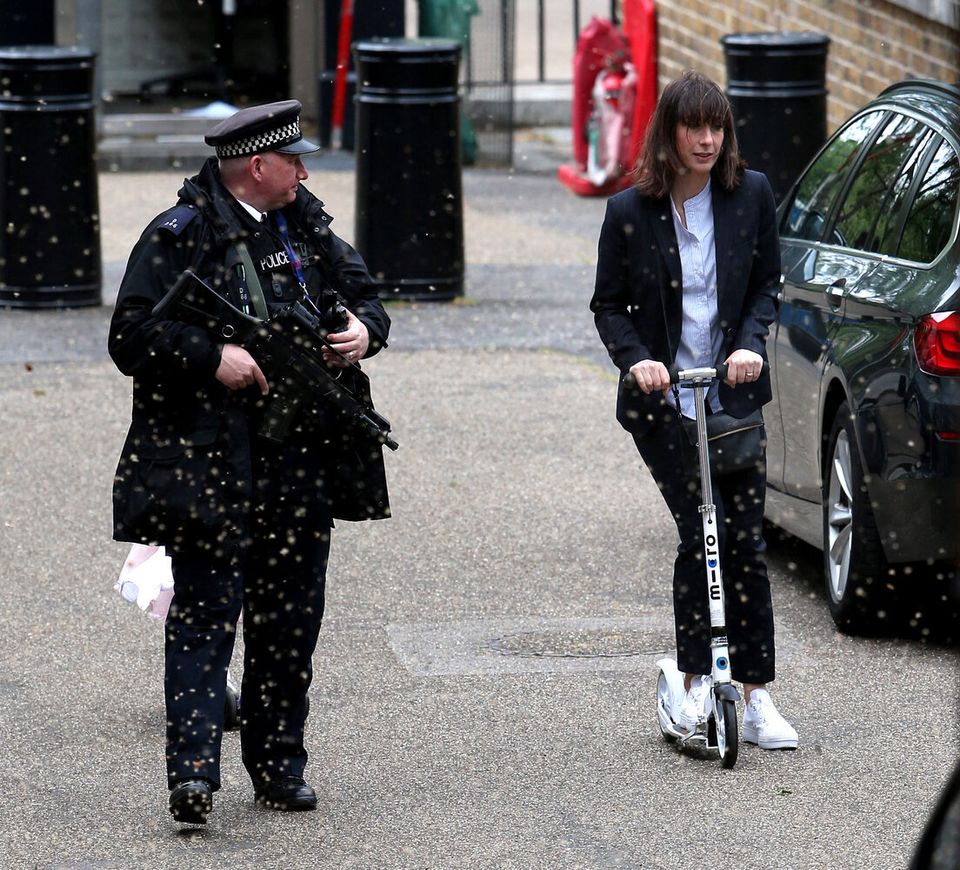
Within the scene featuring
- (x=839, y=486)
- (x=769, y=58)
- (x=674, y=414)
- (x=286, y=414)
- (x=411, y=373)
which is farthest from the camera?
(x=769, y=58)

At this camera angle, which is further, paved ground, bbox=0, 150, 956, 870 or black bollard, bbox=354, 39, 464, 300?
black bollard, bbox=354, 39, 464, 300

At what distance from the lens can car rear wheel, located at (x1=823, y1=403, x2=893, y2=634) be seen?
6613mm

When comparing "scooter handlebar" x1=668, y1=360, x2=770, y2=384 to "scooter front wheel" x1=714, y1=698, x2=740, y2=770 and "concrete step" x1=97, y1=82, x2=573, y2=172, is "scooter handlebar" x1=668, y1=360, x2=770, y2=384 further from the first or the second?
"concrete step" x1=97, y1=82, x2=573, y2=172

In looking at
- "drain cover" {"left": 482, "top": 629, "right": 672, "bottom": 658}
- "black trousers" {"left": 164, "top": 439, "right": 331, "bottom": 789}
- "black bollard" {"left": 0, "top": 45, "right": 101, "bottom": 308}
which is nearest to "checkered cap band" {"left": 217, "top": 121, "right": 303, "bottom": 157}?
"black trousers" {"left": 164, "top": 439, "right": 331, "bottom": 789}

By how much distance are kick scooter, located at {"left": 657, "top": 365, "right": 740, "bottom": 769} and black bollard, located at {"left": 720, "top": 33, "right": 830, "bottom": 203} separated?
7843mm

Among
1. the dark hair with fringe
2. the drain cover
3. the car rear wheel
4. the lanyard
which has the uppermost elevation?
the dark hair with fringe

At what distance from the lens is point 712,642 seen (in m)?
5.61

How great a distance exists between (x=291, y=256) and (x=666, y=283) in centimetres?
108

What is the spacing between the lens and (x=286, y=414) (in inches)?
201

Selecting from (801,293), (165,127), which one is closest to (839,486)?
(801,293)

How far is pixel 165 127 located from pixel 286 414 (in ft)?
52.4

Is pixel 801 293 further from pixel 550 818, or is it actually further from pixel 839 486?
pixel 550 818

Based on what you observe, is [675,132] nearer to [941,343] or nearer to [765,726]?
[941,343]

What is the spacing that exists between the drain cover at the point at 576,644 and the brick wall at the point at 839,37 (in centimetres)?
768
